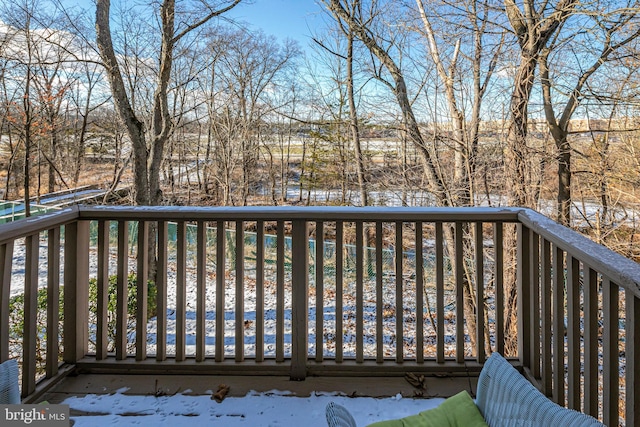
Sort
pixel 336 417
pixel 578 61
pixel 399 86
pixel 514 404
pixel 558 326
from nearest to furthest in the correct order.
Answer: pixel 336 417, pixel 514 404, pixel 558 326, pixel 578 61, pixel 399 86

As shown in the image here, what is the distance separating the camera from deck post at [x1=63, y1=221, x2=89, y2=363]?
223 centimetres

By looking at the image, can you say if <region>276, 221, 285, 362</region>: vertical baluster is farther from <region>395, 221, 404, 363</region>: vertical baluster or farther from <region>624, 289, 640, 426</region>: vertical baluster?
<region>624, 289, 640, 426</region>: vertical baluster

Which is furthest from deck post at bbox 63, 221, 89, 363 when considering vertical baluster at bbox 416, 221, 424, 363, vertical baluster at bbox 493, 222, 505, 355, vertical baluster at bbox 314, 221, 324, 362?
vertical baluster at bbox 493, 222, 505, 355

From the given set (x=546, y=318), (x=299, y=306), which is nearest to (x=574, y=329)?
(x=546, y=318)

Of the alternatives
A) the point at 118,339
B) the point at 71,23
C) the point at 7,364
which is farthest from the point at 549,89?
the point at 71,23

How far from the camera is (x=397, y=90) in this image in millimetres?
6621

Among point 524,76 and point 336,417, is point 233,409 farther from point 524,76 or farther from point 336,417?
point 524,76

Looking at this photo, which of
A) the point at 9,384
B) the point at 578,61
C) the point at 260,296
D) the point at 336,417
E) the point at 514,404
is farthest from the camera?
the point at 578,61

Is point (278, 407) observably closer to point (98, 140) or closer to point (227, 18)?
point (227, 18)

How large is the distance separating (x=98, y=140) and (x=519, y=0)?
1473cm

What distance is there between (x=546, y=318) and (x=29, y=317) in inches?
99.4

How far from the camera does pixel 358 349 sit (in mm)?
2252

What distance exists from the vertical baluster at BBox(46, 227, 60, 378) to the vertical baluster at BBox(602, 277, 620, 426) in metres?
2.46

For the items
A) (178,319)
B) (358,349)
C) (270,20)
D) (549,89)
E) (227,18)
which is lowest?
(358,349)
